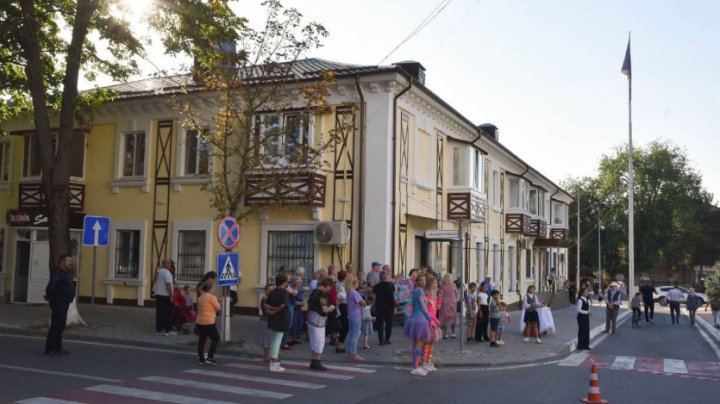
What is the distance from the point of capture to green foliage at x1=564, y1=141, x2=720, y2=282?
71.6 meters

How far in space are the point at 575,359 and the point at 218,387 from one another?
833 cm

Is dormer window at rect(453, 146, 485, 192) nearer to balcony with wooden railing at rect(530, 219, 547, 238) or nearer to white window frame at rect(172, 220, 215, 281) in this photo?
white window frame at rect(172, 220, 215, 281)

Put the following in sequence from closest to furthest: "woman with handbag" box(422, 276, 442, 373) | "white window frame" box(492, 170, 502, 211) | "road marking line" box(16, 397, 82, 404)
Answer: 1. "road marking line" box(16, 397, 82, 404)
2. "woman with handbag" box(422, 276, 442, 373)
3. "white window frame" box(492, 170, 502, 211)

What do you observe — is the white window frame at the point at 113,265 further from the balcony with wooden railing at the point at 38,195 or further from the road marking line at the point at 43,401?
the road marking line at the point at 43,401

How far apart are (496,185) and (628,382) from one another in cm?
1989

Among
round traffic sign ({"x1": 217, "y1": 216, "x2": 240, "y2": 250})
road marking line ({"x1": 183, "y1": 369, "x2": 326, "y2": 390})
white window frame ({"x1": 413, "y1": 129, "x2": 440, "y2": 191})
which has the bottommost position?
road marking line ({"x1": 183, "y1": 369, "x2": 326, "y2": 390})

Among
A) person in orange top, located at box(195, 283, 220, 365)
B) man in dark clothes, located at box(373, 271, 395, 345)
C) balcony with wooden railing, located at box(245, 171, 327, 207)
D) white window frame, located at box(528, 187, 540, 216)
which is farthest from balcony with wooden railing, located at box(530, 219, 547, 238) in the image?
person in orange top, located at box(195, 283, 220, 365)

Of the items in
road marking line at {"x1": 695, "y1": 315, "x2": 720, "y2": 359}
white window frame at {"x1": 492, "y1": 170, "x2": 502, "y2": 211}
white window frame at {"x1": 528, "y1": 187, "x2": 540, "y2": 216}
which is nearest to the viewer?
road marking line at {"x1": 695, "y1": 315, "x2": 720, "y2": 359}

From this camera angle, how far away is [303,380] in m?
10.1

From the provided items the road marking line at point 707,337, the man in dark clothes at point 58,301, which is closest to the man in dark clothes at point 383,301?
the man in dark clothes at point 58,301

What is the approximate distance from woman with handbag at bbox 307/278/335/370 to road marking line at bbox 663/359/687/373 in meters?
6.60

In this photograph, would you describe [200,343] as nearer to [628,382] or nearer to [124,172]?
[628,382]

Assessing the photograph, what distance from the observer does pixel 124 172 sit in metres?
22.3

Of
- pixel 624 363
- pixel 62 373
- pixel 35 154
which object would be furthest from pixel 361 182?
pixel 35 154
